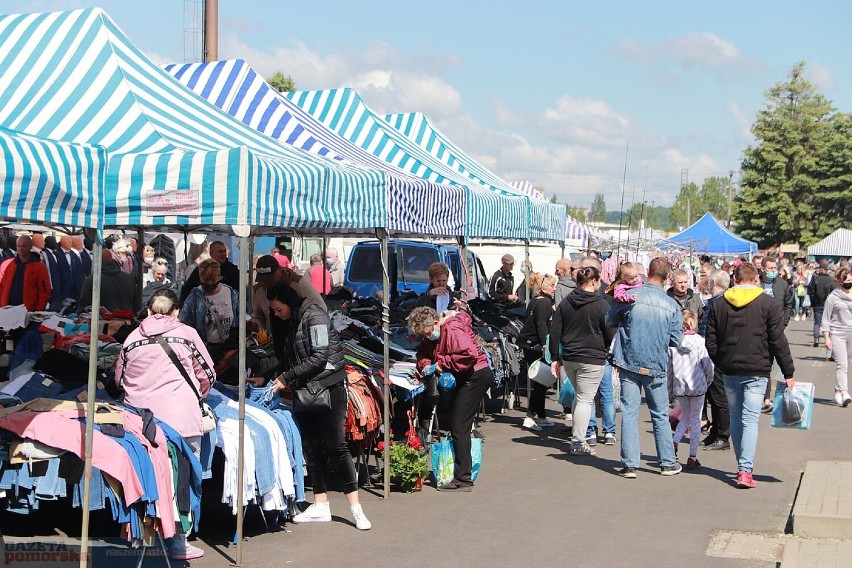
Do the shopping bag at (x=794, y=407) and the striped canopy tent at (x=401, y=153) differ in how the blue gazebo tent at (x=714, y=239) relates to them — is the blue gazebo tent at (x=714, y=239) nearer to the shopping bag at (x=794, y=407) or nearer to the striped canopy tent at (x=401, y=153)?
the striped canopy tent at (x=401, y=153)

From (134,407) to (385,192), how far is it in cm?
341

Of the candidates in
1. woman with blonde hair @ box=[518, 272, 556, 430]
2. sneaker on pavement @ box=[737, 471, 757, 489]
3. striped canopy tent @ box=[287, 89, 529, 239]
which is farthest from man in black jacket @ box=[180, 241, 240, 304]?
sneaker on pavement @ box=[737, 471, 757, 489]

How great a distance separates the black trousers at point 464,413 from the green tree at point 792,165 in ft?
221

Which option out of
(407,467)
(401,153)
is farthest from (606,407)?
(401,153)

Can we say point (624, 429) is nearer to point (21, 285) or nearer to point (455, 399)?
point (455, 399)

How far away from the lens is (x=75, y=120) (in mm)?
7258

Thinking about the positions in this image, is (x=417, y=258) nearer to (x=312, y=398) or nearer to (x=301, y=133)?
(x=301, y=133)

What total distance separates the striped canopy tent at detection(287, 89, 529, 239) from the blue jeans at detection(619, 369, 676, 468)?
3325 mm

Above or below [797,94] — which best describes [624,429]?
below

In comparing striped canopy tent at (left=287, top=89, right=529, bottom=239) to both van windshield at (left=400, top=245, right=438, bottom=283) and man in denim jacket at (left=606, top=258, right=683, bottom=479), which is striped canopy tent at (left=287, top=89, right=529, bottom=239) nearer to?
van windshield at (left=400, top=245, right=438, bottom=283)

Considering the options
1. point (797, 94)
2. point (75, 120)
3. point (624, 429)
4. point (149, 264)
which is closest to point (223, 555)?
point (75, 120)

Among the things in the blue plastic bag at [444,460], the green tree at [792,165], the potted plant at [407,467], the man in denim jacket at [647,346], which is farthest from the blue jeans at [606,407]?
the green tree at [792,165]

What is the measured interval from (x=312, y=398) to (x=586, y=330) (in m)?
4.05

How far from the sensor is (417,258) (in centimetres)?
1855
